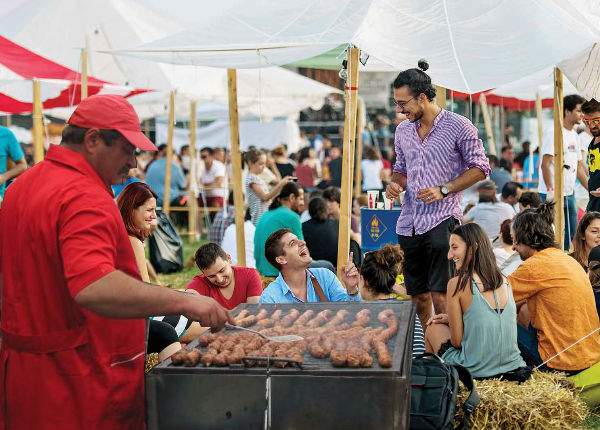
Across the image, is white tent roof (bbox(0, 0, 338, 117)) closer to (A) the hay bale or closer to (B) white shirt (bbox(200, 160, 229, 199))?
(B) white shirt (bbox(200, 160, 229, 199))

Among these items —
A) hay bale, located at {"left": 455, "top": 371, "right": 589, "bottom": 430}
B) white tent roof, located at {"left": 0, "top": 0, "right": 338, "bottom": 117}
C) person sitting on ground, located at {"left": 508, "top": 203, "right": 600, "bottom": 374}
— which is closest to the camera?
hay bale, located at {"left": 455, "top": 371, "right": 589, "bottom": 430}

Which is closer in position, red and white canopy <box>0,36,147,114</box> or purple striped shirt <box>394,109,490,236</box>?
purple striped shirt <box>394,109,490,236</box>

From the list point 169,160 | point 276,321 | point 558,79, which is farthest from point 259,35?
point 169,160

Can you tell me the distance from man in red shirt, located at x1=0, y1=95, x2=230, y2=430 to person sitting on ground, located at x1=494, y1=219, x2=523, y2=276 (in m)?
4.51

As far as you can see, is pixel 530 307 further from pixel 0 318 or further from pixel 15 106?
pixel 15 106

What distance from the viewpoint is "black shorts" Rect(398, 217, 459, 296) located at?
614 centimetres

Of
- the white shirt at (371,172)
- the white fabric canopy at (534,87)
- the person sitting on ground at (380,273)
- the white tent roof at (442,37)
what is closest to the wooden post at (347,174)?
the white tent roof at (442,37)

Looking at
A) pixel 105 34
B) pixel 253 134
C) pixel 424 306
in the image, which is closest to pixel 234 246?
pixel 424 306

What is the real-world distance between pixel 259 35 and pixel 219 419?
420 cm

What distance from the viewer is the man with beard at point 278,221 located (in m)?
8.83

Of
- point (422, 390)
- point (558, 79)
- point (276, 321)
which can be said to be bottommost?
point (422, 390)

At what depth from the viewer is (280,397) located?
137 inches

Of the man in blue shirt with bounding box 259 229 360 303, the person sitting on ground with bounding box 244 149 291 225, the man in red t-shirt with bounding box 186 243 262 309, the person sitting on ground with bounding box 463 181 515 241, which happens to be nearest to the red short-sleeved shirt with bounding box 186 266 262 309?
the man in red t-shirt with bounding box 186 243 262 309

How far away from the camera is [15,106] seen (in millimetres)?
13203
